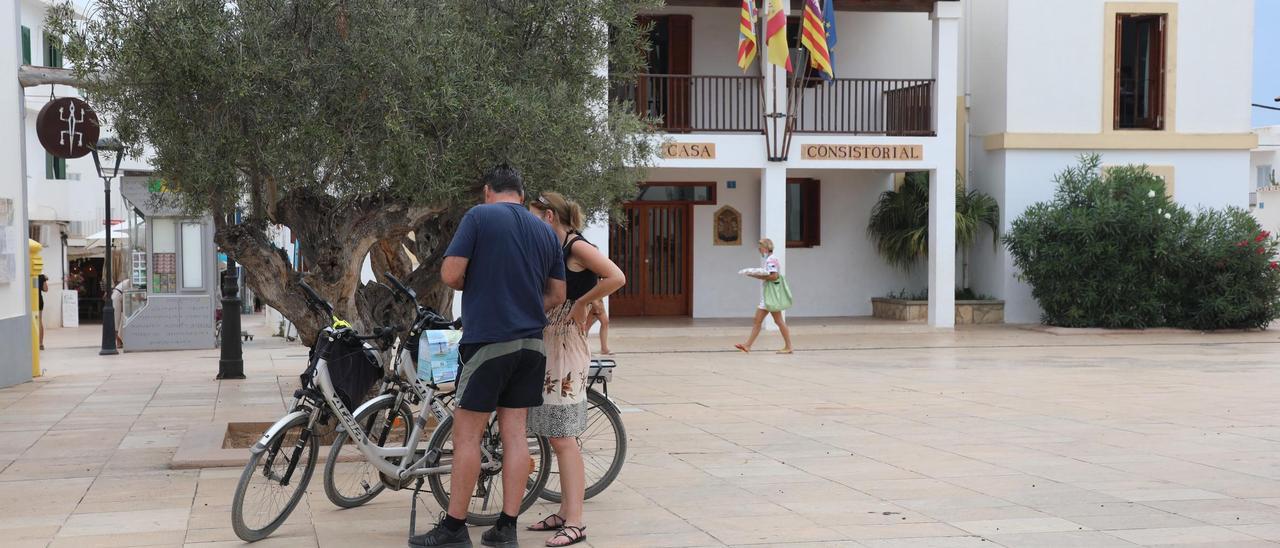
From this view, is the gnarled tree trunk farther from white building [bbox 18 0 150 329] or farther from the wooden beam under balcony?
white building [bbox 18 0 150 329]

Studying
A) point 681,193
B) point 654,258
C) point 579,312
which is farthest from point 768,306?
point 579,312

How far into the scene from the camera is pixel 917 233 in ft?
73.7

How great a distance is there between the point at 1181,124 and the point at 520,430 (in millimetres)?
20313

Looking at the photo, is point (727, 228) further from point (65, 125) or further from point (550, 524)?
point (550, 524)

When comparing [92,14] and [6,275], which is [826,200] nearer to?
[6,275]

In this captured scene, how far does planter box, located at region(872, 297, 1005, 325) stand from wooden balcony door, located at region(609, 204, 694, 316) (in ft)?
12.3

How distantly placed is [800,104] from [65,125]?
38.2 ft

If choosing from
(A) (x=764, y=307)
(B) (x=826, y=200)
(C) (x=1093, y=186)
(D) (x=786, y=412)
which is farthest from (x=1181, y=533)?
(B) (x=826, y=200)

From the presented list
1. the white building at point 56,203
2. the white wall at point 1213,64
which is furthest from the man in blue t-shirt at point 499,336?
the white building at point 56,203

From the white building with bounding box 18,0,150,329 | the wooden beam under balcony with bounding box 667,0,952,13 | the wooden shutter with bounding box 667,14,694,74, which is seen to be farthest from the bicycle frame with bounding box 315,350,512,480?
the white building with bounding box 18,0,150,329

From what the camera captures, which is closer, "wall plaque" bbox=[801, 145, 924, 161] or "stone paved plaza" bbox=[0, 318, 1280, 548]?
"stone paved plaza" bbox=[0, 318, 1280, 548]

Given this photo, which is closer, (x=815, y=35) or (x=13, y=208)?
(x=13, y=208)

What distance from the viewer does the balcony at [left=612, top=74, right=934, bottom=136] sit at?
21.3m

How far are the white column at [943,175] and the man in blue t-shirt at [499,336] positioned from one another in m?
16.7
